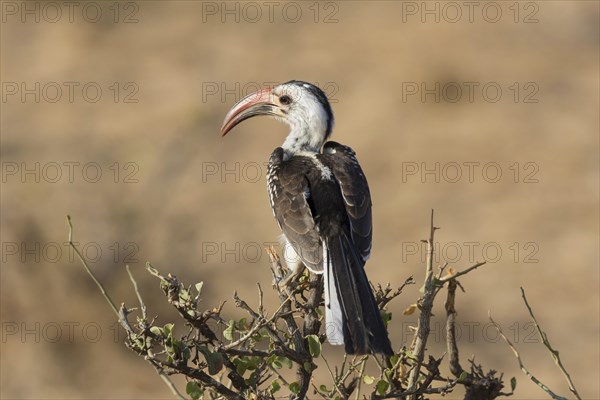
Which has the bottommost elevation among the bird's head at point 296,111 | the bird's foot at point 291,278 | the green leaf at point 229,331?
the green leaf at point 229,331

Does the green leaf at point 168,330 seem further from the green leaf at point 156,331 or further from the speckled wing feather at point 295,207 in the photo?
the speckled wing feather at point 295,207

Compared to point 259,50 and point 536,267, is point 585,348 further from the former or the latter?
point 259,50

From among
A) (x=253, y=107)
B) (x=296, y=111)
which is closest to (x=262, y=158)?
(x=253, y=107)

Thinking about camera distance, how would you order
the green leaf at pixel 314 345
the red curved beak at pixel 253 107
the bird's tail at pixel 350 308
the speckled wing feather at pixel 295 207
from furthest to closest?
the red curved beak at pixel 253 107, the speckled wing feather at pixel 295 207, the bird's tail at pixel 350 308, the green leaf at pixel 314 345

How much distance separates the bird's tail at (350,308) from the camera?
141 inches

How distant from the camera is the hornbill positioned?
3703mm

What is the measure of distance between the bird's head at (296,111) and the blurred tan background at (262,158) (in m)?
3.55

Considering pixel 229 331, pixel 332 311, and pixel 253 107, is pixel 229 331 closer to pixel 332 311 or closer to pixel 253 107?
pixel 332 311

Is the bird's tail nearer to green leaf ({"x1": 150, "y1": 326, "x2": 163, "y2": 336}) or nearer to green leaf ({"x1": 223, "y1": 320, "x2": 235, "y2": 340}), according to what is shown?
green leaf ({"x1": 223, "y1": 320, "x2": 235, "y2": 340})

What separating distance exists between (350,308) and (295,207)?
2.84ft

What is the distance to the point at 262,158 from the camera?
11.6 meters

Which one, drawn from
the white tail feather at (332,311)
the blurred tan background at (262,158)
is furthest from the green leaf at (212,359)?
the blurred tan background at (262,158)

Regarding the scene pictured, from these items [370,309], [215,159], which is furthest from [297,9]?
[370,309]

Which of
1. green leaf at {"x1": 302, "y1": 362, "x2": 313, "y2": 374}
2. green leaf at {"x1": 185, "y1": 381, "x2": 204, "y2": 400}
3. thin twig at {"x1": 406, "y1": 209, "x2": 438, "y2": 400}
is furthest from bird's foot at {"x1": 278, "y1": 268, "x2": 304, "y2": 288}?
green leaf at {"x1": 185, "y1": 381, "x2": 204, "y2": 400}
